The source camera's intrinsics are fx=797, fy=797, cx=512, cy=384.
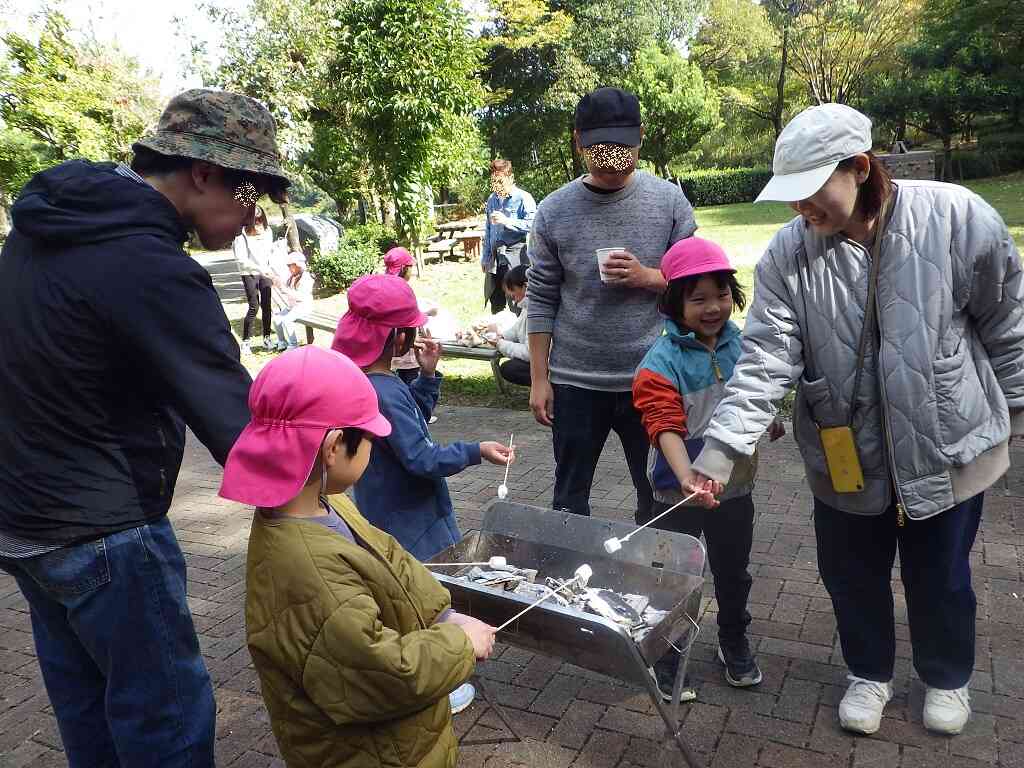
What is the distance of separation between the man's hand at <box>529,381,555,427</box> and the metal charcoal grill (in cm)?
82

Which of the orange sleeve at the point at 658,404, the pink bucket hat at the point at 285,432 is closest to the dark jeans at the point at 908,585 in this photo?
the orange sleeve at the point at 658,404

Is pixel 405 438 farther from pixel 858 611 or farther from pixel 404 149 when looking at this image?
pixel 404 149

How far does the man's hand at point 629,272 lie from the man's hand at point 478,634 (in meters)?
1.65

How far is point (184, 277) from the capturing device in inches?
71.4

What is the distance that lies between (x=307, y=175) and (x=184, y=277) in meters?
20.0

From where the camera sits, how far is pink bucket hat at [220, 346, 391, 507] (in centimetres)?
161

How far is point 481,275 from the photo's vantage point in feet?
52.6

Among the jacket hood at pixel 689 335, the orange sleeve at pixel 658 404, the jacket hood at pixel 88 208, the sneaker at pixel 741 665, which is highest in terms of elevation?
the jacket hood at pixel 88 208

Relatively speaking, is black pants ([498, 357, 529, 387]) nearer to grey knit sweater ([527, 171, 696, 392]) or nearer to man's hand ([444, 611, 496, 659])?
grey knit sweater ([527, 171, 696, 392])

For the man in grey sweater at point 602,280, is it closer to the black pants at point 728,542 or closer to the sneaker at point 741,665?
the black pants at point 728,542

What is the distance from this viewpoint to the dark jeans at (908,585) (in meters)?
2.52

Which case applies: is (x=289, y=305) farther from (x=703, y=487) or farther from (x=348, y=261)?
(x=703, y=487)

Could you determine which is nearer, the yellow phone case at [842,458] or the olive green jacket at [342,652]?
the olive green jacket at [342,652]

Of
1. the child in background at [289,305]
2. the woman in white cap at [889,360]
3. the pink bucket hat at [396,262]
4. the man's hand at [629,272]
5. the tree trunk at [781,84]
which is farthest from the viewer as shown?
the tree trunk at [781,84]
